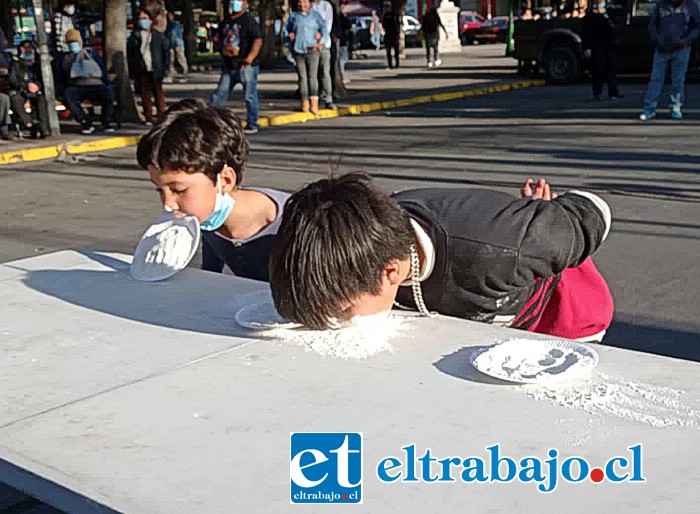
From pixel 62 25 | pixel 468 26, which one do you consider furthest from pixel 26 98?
pixel 468 26

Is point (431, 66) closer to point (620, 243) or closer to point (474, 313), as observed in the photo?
point (620, 243)

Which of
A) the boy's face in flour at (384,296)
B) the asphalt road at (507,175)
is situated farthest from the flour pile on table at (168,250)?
the boy's face in flour at (384,296)

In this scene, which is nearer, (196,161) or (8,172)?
(196,161)

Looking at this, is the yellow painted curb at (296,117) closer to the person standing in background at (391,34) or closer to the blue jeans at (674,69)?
the blue jeans at (674,69)

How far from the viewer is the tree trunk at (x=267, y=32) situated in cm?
2825

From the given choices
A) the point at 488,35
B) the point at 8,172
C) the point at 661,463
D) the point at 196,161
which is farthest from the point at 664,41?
the point at 488,35

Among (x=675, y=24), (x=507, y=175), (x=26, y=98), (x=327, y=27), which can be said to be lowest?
(x=507, y=175)

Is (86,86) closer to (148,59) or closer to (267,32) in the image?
(148,59)

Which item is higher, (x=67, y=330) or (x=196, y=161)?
(x=196, y=161)

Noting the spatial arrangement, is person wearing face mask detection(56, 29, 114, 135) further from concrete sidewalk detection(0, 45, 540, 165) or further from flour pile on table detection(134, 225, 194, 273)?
flour pile on table detection(134, 225, 194, 273)

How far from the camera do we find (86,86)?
14234mm

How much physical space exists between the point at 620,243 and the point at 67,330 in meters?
4.71

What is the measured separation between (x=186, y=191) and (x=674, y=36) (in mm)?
11011

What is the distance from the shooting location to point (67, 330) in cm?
265
